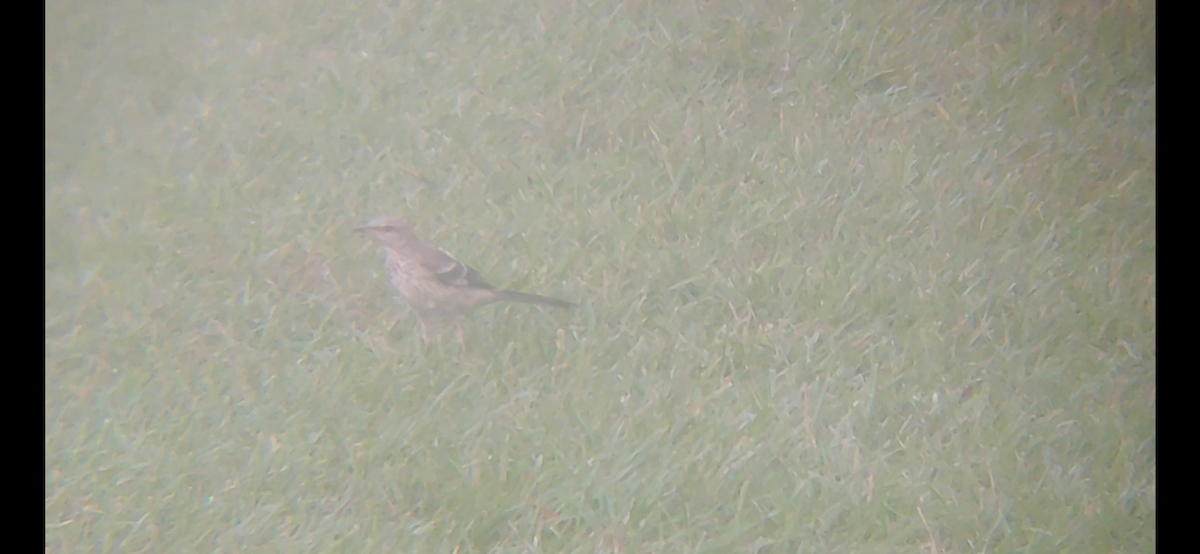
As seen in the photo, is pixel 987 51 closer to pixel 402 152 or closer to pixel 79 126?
pixel 402 152

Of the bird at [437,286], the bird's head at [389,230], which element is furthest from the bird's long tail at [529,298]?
the bird's head at [389,230]

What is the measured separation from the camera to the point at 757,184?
6.76 feet

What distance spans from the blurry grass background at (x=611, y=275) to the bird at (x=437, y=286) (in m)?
0.03

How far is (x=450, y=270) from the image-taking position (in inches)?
74.0

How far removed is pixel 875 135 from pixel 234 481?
150 cm

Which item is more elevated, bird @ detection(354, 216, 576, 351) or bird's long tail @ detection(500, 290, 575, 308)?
bird @ detection(354, 216, 576, 351)

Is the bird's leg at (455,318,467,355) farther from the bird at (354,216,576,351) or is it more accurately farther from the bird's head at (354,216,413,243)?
the bird's head at (354,216,413,243)

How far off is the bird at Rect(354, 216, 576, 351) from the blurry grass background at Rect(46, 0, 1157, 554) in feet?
0.11

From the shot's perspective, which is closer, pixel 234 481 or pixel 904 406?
Result: pixel 234 481

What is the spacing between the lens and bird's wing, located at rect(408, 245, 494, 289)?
6.10 ft

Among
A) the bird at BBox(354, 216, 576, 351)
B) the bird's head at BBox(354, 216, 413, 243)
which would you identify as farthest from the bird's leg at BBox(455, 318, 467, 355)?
the bird's head at BBox(354, 216, 413, 243)

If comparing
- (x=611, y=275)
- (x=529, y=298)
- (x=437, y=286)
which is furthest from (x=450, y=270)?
(x=611, y=275)

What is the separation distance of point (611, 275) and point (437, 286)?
35 cm

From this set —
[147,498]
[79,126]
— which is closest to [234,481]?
[147,498]
